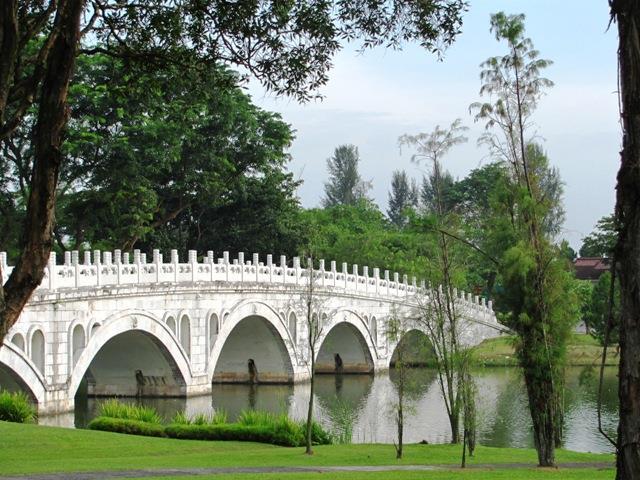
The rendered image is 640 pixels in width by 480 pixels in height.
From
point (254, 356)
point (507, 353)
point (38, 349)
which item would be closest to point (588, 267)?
point (507, 353)

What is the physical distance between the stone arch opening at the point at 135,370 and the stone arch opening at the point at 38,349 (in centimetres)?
584

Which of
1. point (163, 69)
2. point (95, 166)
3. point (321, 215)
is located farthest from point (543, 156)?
point (321, 215)

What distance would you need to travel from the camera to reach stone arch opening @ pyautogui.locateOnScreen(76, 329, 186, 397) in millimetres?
35438

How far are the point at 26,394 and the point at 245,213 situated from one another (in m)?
25.9

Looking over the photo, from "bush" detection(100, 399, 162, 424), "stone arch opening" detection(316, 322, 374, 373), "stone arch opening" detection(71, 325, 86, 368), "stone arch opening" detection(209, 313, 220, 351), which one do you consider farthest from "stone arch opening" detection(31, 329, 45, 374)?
"stone arch opening" detection(316, 322, 374, 373)

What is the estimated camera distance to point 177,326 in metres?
35.7

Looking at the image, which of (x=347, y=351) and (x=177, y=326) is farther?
(x=347, y=351)

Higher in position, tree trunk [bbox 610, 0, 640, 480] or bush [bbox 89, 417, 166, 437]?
tree trunk [bbox 610, 0, 640, 480]

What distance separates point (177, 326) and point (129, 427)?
11947 millimetres

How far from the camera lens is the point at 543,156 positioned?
786 inches

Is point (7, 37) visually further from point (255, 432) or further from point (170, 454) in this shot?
point (255, 432)

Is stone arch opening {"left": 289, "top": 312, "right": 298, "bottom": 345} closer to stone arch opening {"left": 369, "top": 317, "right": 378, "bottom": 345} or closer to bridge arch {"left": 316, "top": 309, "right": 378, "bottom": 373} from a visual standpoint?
bridge arch {"left": 316, "top": 309, "right": 378, "bottom": 373}

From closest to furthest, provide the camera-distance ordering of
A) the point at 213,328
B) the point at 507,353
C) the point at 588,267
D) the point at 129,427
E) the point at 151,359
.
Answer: the point at 129,427, the point at 151,359, the point at 213,328, the point at 507,353, the point at 588,267

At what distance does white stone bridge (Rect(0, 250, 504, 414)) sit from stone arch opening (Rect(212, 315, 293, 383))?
0.04m
